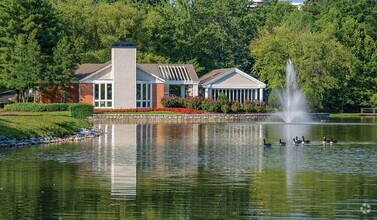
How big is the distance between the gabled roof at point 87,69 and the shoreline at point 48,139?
30.6 m

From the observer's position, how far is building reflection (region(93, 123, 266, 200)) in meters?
33.6

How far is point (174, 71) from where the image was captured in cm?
9206

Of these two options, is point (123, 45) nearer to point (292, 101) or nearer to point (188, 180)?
point (292, 101)

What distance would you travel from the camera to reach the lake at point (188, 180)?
24359mm

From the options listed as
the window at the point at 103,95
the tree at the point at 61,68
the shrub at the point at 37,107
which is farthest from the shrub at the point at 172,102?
the shrub at the point at 37,107

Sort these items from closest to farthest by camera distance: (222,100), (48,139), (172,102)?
1. (48,139)
2. (222,100)
3. (172,102)

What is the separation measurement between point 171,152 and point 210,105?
41.8m

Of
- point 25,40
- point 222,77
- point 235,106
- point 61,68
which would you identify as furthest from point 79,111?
point 222,77

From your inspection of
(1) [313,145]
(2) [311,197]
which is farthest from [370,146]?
(2) [311,197]

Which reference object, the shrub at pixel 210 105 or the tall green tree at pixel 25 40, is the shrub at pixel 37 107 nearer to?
the tall green tree at pixel 25 40

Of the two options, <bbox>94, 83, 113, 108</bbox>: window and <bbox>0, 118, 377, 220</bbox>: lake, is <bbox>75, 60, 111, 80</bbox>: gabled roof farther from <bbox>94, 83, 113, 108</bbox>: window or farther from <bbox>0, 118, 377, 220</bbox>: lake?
<bbox>0, 118, 377, 220</bbox>: lake

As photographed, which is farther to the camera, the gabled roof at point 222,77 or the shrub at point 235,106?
the gabled roof at point 222,77

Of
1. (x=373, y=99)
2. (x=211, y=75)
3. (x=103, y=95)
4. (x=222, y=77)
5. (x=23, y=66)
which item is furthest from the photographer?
(x=373, y=99)

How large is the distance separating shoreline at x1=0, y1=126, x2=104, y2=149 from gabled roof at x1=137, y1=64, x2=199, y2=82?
33224 millimetres
